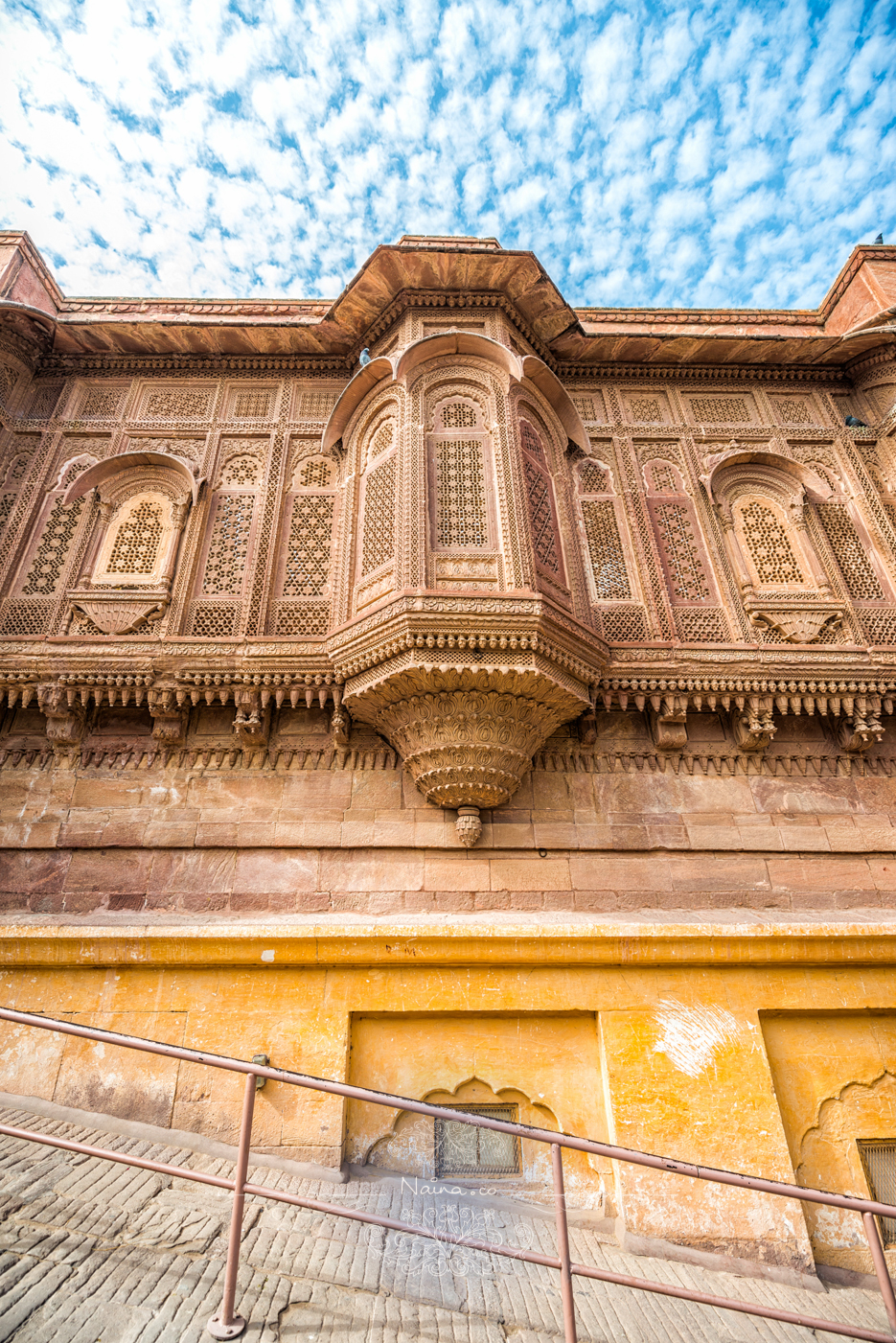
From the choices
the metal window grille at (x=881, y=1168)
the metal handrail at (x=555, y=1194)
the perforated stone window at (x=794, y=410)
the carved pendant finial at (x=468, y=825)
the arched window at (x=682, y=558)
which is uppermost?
the perforated stone window at (x=794, y=410)

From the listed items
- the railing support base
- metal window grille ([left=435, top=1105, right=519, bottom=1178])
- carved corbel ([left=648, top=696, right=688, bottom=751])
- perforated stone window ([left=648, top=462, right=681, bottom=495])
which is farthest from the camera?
perforated stone window ([left=648, top=462, right=681, bottom=495])

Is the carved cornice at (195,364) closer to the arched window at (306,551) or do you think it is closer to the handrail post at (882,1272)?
the arched window at (306,551)

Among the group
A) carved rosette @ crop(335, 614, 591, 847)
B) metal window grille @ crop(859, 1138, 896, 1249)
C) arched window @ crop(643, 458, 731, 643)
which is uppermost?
arched window @ crop(643, 458, 731, 643)

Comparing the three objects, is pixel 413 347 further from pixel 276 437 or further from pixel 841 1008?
pixel 841 1008

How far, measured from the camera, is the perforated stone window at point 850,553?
664cm

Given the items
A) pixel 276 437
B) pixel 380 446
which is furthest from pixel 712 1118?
pixel 276 437

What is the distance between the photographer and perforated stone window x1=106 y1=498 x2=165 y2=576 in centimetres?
652

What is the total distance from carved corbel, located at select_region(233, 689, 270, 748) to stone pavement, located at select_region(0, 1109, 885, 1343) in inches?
125

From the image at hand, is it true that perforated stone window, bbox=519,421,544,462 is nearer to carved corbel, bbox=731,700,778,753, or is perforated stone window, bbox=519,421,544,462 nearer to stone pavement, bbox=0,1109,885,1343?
carved corbel, bbox=731,700,778,753

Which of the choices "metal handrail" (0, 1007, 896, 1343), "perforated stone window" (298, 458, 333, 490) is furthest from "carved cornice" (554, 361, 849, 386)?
"metal handrail" (0, 1007, 896, 1343)

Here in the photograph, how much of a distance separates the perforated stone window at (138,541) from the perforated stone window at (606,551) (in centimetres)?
451

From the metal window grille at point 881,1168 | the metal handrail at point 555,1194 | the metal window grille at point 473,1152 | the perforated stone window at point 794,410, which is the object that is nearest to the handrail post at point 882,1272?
the metal handrail at point 555,1194

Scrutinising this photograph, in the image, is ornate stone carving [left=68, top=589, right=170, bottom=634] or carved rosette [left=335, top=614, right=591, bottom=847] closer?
carved rosette [left=335, top=614, right=591, bottom=847]

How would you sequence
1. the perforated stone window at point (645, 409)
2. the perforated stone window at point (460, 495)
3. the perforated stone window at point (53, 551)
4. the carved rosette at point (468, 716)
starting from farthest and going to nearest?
the perforated stone window at point (645, 409)
the perforated stone window at point (53, 551)
the perforated stone window at point (460, 495)
the carved rosette at point (468, 716)
